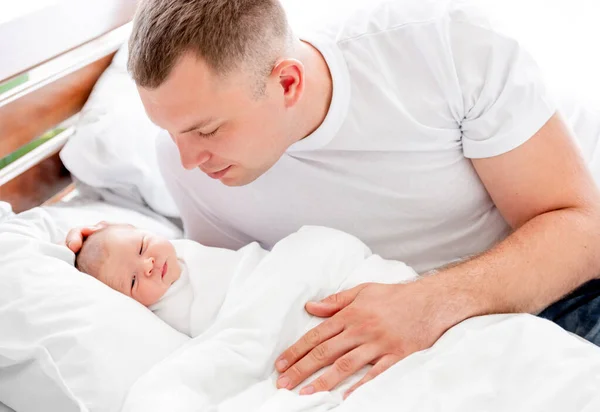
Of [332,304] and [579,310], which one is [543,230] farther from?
[332,304]

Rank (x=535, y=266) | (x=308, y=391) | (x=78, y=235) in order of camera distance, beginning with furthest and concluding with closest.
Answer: (x=78, y=235)
(x=535, y=266)
(x=308, y=391)

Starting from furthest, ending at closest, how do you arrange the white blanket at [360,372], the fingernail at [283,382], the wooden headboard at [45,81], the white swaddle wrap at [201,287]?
the wooden headboard at [45,81] → the white swaddle wrap at [201,287] → the fingernail at [283,382] → the white blanket at [360,372]

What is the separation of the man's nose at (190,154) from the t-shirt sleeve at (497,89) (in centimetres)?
52

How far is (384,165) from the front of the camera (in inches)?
57.8

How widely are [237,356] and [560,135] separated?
746 millimetres

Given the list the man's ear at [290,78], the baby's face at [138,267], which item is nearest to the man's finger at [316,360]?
the baby's face at [138,267]

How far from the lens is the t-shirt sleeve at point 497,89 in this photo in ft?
4.46

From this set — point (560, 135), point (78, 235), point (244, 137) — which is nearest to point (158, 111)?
point (244, 137)

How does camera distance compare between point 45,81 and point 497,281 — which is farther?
point 45,81

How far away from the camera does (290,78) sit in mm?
1354

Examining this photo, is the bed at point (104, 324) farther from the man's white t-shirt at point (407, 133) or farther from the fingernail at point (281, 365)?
the man's white t-shirt at point (407, 133)

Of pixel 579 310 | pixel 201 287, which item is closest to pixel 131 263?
pixel 201 287

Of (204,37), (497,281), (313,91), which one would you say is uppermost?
(204,37)

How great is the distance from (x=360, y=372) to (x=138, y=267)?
18.9 inches
